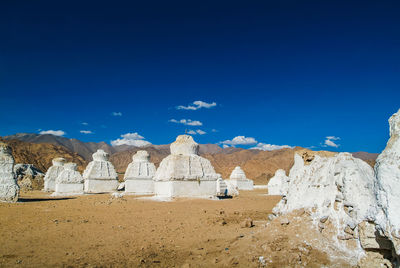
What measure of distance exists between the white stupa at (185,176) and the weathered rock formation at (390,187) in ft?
51.6

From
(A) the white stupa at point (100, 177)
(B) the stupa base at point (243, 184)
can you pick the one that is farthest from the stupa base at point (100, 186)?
(B) the stupa base at point (243, 184)

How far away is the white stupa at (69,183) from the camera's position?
78.5 ft

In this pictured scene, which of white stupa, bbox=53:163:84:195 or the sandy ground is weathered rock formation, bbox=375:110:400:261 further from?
white stupa, bbox=53:163:84:195

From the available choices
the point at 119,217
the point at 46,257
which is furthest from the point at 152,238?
the point at 119,217

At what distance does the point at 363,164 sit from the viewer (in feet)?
17.1

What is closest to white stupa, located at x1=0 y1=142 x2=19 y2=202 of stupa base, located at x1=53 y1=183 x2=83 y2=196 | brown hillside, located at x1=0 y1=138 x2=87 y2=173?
stupa base, located at x1=53 y1=183 x2=83 y2=196

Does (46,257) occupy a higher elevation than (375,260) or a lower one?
lower

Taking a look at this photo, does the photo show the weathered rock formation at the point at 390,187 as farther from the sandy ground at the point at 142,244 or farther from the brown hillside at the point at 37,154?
the brown hillside at the point at 37,154

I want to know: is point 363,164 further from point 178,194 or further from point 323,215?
point 178,194

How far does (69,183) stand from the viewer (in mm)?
24078

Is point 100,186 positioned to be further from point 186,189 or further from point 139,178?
point 186,189

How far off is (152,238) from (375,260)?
4961 millimetres

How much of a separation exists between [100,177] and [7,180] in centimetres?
1172

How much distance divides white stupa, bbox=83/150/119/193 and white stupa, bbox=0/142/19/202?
1095cm
